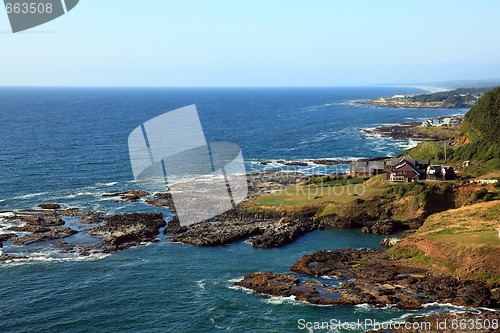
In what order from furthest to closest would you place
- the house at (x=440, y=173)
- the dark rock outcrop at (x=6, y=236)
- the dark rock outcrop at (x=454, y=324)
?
the house at (x=440, y=173) → the dark rock outcrop at (x=6, y=236) → the dark rock outcrop at (x=454, y=324)

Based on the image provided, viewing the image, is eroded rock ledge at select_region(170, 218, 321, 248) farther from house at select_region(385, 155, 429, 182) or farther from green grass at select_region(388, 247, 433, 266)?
house at select_region(385, 155, 429, 182)

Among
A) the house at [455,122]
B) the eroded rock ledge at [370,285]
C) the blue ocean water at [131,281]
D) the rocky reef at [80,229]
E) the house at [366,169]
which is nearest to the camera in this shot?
the blue ocean water at [131,281]

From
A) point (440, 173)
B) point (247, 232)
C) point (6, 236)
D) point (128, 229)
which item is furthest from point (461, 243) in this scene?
point (6, 236)

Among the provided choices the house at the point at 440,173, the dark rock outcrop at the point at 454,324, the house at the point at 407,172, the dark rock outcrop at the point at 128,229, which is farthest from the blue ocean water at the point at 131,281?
the house at the point at 440,173

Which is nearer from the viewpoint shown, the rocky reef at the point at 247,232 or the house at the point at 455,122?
the rocky reef at the point at 247,232

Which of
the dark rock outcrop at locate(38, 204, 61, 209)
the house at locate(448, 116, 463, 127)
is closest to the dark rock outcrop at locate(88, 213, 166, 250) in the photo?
the dark rock outcrop at locate(38, 204, 61, 209)

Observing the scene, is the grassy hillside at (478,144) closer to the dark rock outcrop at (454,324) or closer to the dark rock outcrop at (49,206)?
the dark rock outcrop at (454,324)

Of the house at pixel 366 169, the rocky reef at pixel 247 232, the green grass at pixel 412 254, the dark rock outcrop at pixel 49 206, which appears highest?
the dark rock outcrop at pixel 49 206

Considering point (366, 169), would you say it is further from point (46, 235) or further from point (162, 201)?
point (46, 235)
